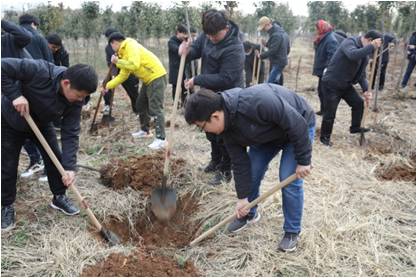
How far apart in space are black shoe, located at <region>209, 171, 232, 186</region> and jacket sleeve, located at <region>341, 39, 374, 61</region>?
2.32 m

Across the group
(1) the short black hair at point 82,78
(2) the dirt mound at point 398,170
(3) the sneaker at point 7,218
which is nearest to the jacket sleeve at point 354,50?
(2) the dirt mound at point 398,170

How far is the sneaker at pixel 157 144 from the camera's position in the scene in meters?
5.68

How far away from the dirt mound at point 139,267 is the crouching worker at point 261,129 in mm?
629

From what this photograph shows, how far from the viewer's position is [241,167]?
314 cm

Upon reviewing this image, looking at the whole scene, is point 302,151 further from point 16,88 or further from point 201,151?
point 201,151

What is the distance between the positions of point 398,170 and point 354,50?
1.60m

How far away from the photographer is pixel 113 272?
3.04 m

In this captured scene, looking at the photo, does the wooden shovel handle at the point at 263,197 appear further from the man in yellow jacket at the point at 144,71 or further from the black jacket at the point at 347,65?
the black jacket at the point at 347,65

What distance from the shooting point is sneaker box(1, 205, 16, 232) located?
3525mm

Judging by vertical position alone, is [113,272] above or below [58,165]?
below

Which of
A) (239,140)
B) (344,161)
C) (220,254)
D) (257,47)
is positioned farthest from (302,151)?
(257,47)

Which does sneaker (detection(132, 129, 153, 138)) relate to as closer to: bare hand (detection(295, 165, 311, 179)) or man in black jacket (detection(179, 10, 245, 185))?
man in black jacket (detection(179, 10, 245, 185))

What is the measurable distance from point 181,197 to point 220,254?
111 centimetres

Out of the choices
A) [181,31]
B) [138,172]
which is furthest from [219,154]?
[181,31]
